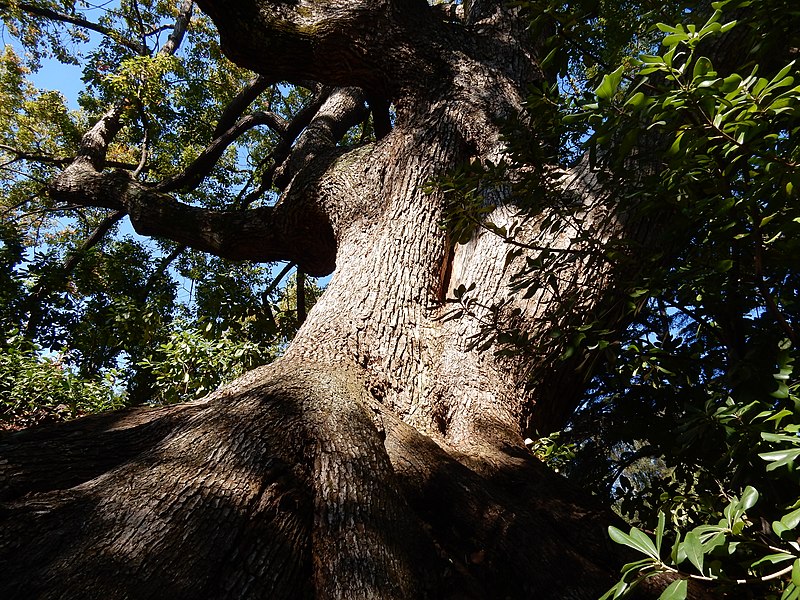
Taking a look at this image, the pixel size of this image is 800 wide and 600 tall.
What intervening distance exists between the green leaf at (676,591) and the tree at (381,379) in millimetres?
854

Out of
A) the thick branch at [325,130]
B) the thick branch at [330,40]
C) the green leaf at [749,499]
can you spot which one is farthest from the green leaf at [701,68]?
the thick branch at [325,130]

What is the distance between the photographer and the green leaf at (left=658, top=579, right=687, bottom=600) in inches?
30.6

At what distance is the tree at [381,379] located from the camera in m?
1.55

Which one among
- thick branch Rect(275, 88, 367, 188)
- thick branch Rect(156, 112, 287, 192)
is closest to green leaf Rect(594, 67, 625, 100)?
thick branch Rect(275, 88, 367, 188)

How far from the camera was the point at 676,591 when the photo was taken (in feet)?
2.59

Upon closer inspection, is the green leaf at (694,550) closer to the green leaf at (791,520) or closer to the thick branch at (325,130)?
the green leaf at (791,520)

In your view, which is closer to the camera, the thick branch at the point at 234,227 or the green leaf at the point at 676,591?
the green leaf at the point at 676,591

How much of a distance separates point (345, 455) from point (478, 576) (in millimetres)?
636

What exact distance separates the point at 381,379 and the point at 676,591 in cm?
204

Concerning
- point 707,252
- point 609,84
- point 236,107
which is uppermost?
point 236,107

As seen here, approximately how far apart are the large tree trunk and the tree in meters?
0.01

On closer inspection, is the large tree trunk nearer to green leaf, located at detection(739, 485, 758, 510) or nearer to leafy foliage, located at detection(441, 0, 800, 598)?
leafy foliage, located at detection(441, 0, 800, 598)

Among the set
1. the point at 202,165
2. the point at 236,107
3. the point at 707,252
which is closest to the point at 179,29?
the point at 236,107

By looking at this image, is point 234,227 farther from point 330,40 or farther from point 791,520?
point 791,520
